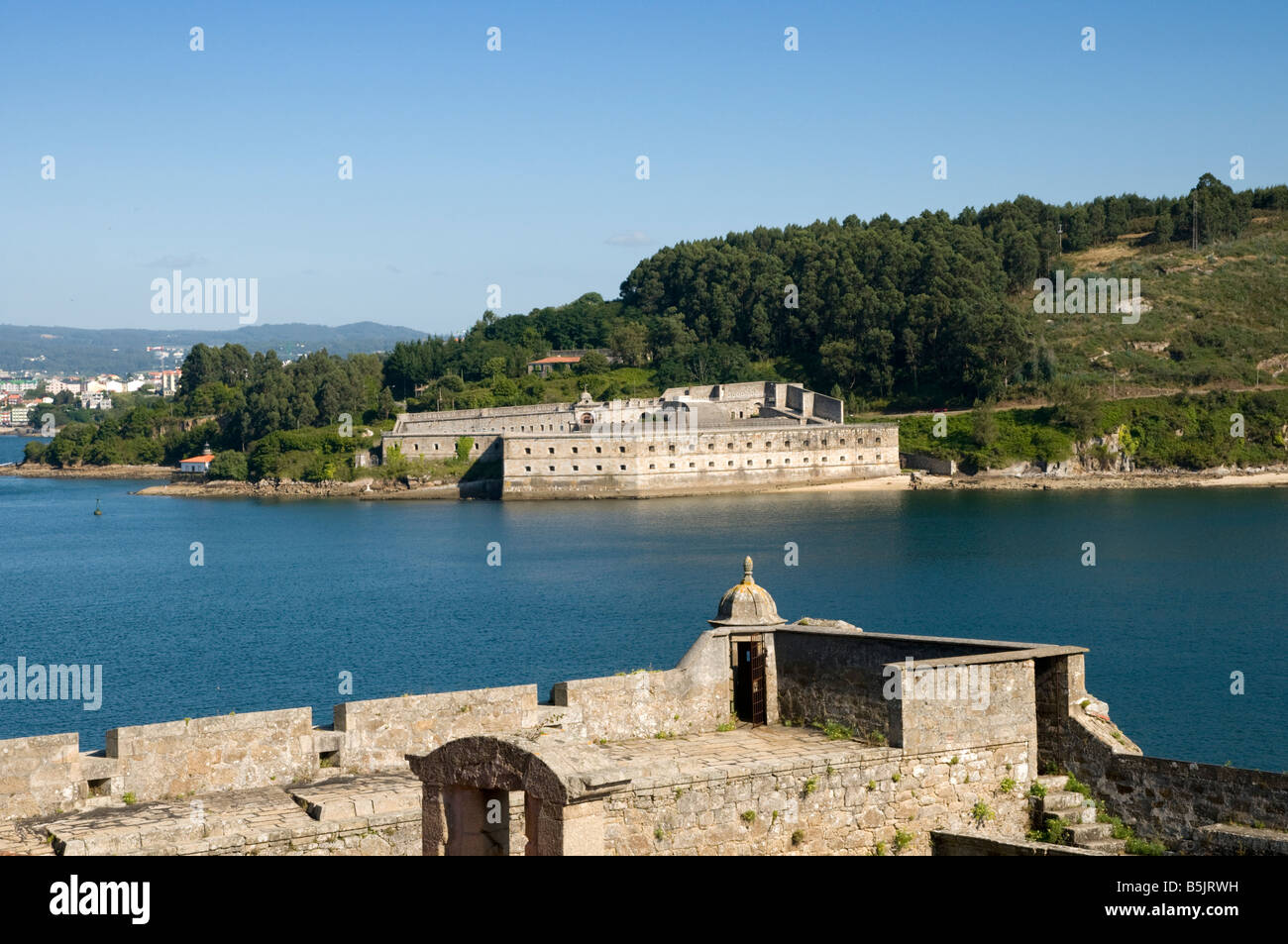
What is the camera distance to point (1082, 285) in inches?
5246

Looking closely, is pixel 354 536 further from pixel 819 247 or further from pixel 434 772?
pixel 434 772

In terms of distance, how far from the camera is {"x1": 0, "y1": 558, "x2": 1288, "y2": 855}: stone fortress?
397 inches

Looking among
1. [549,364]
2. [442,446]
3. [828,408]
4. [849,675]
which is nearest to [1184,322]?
[828,408]

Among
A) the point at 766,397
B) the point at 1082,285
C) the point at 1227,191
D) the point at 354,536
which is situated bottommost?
the point at 354,536

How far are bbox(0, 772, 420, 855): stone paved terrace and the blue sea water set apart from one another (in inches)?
799

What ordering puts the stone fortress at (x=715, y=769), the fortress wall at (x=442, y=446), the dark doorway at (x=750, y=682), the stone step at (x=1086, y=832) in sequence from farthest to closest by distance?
the fortress wall at (x=442, y=446), the dark doorway at (x=750, y=682), the stone step at (x=1086, y=832), the stone fortress at (x=715, y=769)

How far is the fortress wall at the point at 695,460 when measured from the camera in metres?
97.8

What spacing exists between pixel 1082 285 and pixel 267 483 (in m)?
77.3

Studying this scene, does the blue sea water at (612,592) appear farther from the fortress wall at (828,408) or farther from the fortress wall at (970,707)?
the fortress wall at (970,707)

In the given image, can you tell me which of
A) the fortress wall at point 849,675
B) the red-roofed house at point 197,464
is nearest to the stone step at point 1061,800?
the fortress wall at point 849,675

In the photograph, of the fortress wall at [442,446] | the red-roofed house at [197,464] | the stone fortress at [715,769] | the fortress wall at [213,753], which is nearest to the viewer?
the stone fortress at [715,769]

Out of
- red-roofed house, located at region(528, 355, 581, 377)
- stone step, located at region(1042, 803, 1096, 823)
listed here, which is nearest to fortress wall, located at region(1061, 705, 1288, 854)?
stone step, located at region(1042, 803, 1096, 823)

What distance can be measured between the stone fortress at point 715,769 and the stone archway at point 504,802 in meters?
0.02

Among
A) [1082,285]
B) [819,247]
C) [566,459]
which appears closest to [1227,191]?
[1082,285]
